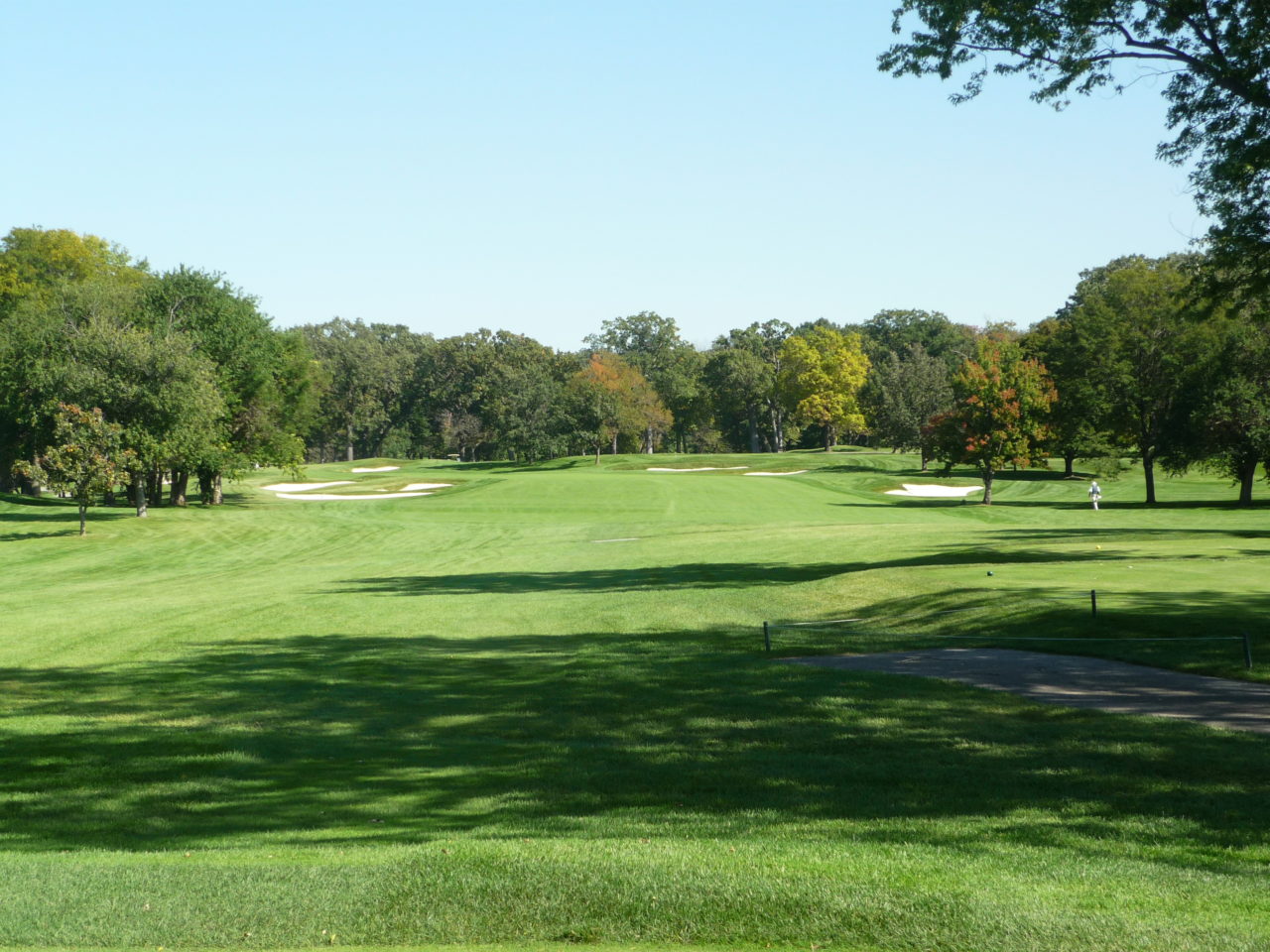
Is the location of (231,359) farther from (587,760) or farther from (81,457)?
(587,760)

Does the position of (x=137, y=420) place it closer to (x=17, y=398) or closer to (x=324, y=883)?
(x=17, y=398)

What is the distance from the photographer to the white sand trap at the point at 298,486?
229 feet

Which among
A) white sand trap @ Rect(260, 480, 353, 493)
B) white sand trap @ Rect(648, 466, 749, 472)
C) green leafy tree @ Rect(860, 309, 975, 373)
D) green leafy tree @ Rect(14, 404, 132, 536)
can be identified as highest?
green leafy tree @ Rect(860, 309, 975, 373)

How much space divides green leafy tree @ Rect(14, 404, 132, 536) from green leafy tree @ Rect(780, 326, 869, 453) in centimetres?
7478

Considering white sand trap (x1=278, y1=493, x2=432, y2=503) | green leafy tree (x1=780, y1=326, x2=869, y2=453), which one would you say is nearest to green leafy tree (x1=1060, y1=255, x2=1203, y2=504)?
white sand trap (x1=278, y1=493, x2=432, y2=503)

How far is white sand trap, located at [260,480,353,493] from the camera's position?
2754 inches

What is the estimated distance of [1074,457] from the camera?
66312mm

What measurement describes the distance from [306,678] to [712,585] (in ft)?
38.5

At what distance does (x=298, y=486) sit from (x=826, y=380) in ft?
178

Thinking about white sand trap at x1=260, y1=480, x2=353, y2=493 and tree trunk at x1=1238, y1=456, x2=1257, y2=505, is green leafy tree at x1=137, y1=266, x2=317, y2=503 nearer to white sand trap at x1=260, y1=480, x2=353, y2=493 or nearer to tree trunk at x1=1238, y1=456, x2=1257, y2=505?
white sand trap at x1=260, y1=480, x2=353, y2=493

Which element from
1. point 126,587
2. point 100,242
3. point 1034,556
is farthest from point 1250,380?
point 100,242

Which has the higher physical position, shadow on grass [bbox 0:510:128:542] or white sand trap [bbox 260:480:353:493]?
white sand trap [bbox 260:480:353:493]

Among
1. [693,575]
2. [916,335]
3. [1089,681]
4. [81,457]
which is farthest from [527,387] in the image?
[1089,681]

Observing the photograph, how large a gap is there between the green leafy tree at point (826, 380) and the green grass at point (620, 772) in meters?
80.8
